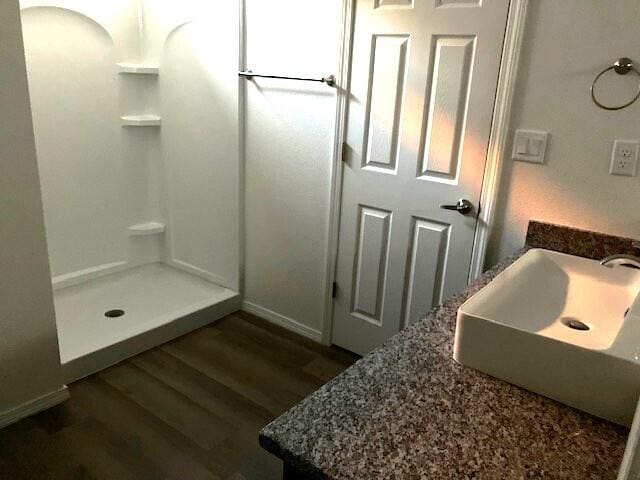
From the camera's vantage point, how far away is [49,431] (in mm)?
Result: 2029

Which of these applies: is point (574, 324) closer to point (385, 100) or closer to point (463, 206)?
point (463, 206)

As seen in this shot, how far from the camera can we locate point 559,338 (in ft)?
3.85

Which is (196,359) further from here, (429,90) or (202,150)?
(429,90)

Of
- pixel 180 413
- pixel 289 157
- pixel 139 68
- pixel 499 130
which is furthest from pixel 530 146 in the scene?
pixel 139 68

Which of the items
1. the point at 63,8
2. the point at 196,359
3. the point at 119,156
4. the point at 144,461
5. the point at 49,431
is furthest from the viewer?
the point at 119,156

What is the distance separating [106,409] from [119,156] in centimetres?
172

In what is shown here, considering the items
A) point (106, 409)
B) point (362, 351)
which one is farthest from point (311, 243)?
point (106, 409)

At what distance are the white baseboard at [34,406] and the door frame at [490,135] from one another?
130cm

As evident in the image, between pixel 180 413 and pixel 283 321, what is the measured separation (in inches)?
35.1

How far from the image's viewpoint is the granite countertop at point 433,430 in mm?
807

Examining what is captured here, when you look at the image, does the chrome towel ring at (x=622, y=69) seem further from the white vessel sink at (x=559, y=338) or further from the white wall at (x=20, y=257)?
the white wall at (x=20, y=257)

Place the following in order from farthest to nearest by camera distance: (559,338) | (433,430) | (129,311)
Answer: (129,311) < (559,338) < (433,430)

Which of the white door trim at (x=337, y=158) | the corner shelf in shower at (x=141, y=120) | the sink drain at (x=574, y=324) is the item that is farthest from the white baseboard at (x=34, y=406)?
the sink drain at (x=574, y=324)

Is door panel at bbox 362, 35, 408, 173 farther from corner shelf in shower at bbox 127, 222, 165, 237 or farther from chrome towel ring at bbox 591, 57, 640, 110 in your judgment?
corner shelf in shower at bbox 127, 222, 165, 237
